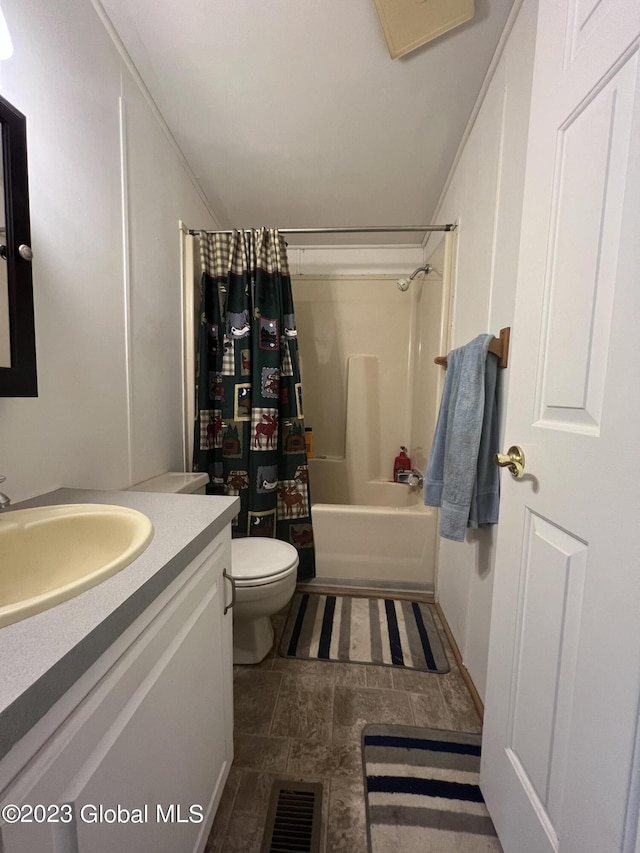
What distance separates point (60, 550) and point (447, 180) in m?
2.22

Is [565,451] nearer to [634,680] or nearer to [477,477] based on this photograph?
[634,680]

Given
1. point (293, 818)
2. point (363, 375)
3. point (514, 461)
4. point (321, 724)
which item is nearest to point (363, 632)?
point (321, 724)

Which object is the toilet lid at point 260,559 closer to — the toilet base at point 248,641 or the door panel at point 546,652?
the toilet base at point 248,641

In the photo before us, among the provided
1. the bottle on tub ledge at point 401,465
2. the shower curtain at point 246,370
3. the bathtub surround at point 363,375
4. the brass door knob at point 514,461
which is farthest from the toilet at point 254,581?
the bottle on tub ledge at point 401,465

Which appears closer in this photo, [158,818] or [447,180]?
[158,818]

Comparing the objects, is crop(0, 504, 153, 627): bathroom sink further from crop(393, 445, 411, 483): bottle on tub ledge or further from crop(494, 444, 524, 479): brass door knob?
crop(393, 445, 411, 483): bottle on tub ledge

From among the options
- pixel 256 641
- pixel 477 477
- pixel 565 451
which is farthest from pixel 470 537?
pixel 256 641

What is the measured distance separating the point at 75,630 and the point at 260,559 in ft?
3.24

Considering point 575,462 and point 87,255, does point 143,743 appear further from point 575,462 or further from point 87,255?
point 87,255

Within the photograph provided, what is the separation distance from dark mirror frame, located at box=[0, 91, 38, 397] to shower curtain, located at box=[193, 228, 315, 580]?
971 millimetres

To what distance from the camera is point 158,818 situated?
22.0 inches

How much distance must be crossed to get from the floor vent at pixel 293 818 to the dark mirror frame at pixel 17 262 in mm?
1260

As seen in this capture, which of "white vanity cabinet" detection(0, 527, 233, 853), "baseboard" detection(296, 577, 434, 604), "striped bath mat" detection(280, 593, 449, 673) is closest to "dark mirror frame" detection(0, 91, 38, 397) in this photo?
"white vanity cabinet" detection(0, 527, 233, 853)

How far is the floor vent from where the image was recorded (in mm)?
828
